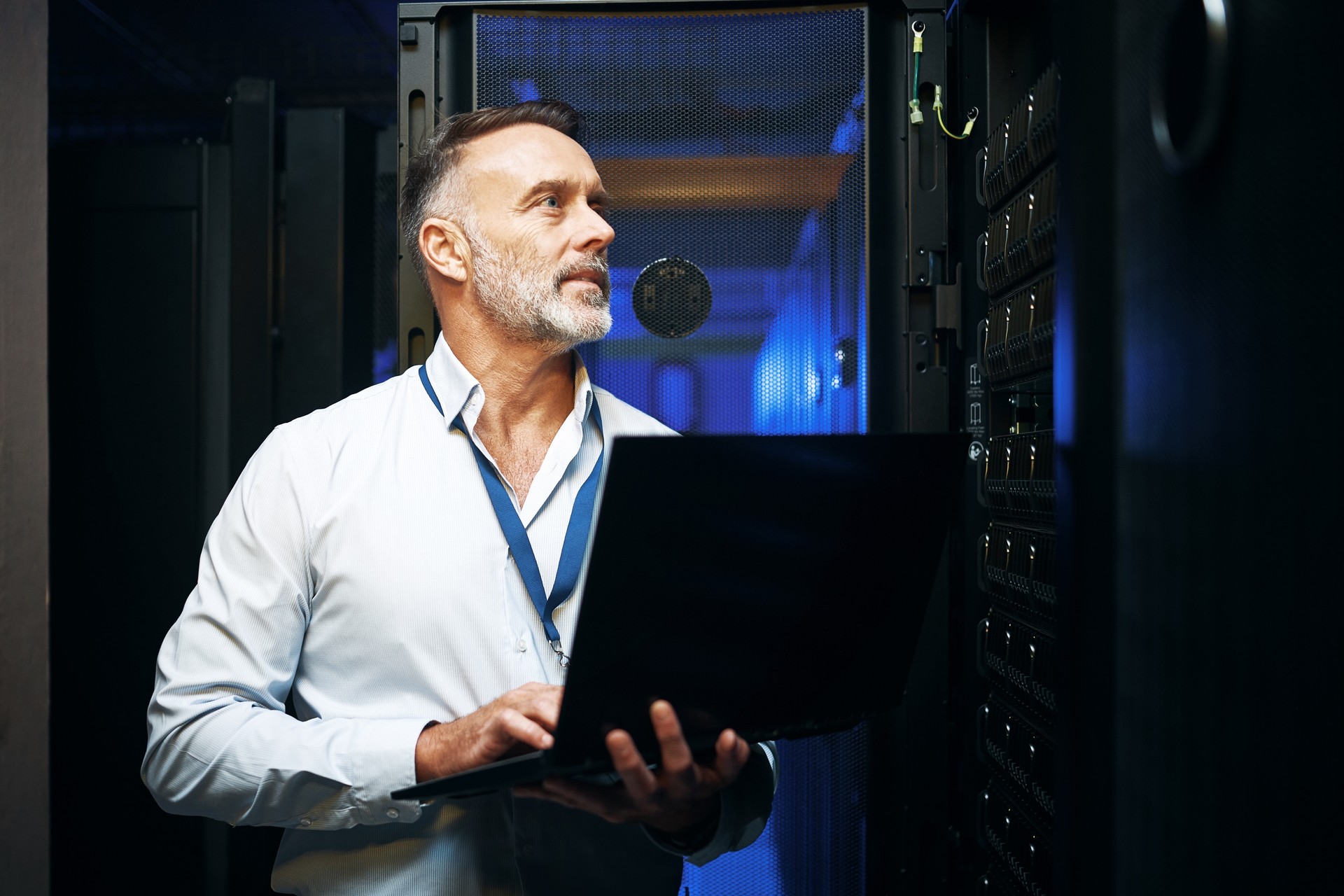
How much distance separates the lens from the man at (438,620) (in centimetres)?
108

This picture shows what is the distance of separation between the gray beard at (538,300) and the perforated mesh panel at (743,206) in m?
0.10

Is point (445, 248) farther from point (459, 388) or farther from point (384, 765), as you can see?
point (384, 765)

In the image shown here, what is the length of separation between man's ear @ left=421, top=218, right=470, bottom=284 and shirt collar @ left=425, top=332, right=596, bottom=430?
12 cm

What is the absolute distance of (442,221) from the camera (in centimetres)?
145

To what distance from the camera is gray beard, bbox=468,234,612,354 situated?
52.9 inches

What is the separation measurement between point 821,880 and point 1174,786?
1.02 metres

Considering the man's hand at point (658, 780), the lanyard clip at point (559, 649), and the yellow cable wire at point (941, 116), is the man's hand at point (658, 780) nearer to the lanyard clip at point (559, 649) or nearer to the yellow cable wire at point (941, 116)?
the lanyard clip at point (559, 649)

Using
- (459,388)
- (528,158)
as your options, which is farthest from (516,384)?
(528,158)

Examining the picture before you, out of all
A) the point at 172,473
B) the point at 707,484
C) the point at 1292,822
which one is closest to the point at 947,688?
the point at 707,484

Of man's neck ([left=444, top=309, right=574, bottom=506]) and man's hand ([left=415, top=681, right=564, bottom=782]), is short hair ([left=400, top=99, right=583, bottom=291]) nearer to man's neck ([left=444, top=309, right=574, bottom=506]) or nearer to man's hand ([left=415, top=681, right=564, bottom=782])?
man's neck ([left=444, top=309, right=574, bottom=506])

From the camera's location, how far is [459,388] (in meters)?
1.33

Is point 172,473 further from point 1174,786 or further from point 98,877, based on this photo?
point 1174,786

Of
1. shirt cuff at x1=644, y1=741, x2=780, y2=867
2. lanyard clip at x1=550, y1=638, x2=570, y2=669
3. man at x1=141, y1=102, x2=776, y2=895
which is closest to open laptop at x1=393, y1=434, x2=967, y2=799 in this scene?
man at x1=141, y1=102, x2=776, y2=895

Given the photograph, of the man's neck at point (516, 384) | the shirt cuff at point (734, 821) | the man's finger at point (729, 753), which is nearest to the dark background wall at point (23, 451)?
the man's neck at point (516, 384)
